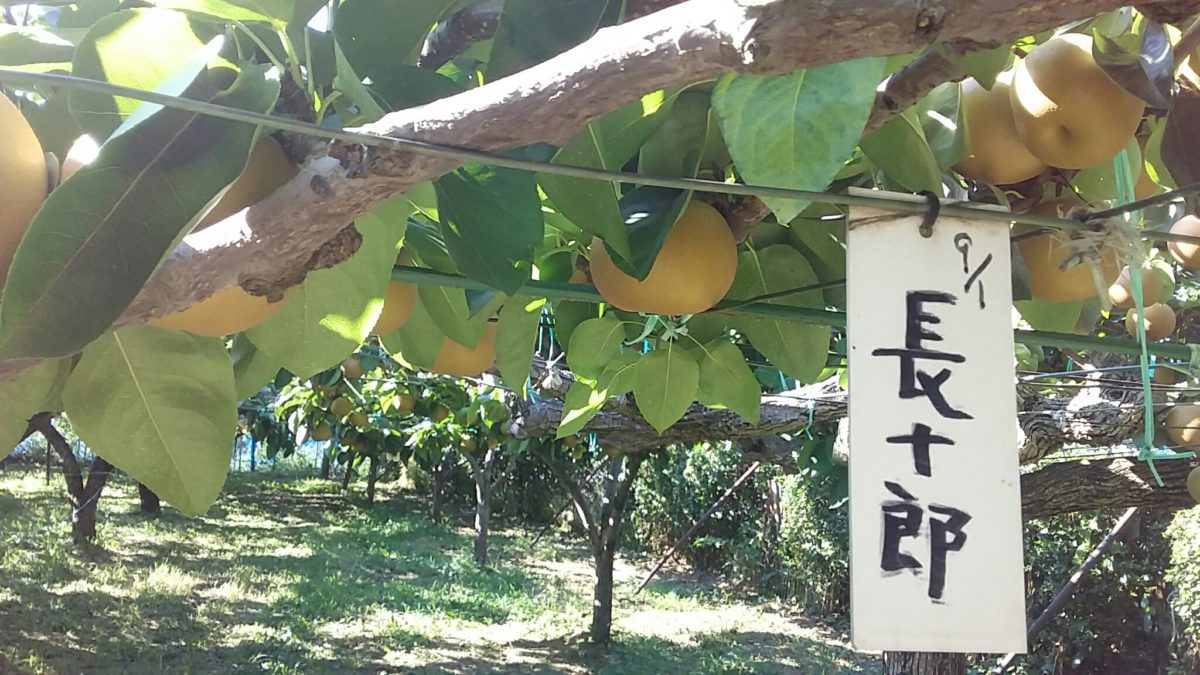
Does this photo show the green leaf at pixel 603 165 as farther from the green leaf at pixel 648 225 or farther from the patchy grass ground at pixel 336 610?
the patchy grass ground at pixel 336 610

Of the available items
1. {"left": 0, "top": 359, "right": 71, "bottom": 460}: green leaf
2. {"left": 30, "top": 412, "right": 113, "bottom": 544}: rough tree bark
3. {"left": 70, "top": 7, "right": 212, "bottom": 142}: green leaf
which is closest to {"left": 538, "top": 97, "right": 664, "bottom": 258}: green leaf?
{"left": 70, "top": 7, "right": 212, "bottom": 142}: green leaf

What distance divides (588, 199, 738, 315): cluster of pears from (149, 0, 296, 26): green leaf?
10.7 inches

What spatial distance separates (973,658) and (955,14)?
5.02 meters

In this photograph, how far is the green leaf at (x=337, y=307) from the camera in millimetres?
593

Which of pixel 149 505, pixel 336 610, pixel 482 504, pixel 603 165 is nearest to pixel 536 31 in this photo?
pixel 603 165

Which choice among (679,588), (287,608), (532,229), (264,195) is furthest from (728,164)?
(679,588)

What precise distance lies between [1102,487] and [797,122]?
8.32ft

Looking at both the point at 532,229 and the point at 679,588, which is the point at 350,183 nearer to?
the point at 532,229

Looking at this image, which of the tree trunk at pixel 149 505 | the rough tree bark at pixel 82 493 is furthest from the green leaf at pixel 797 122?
the tree trunk at pixel 149 505

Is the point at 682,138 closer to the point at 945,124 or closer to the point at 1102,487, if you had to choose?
the point at 945,124

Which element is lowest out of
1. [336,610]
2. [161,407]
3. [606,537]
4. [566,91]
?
[336,610]

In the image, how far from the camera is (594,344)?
39.1 inches

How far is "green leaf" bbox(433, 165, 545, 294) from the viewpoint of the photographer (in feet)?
1.78

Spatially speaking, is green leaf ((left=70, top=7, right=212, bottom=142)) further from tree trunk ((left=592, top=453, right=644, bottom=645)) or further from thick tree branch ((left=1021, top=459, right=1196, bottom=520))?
tree trunk ((left=592, top=453, right=644, bottom=645))
